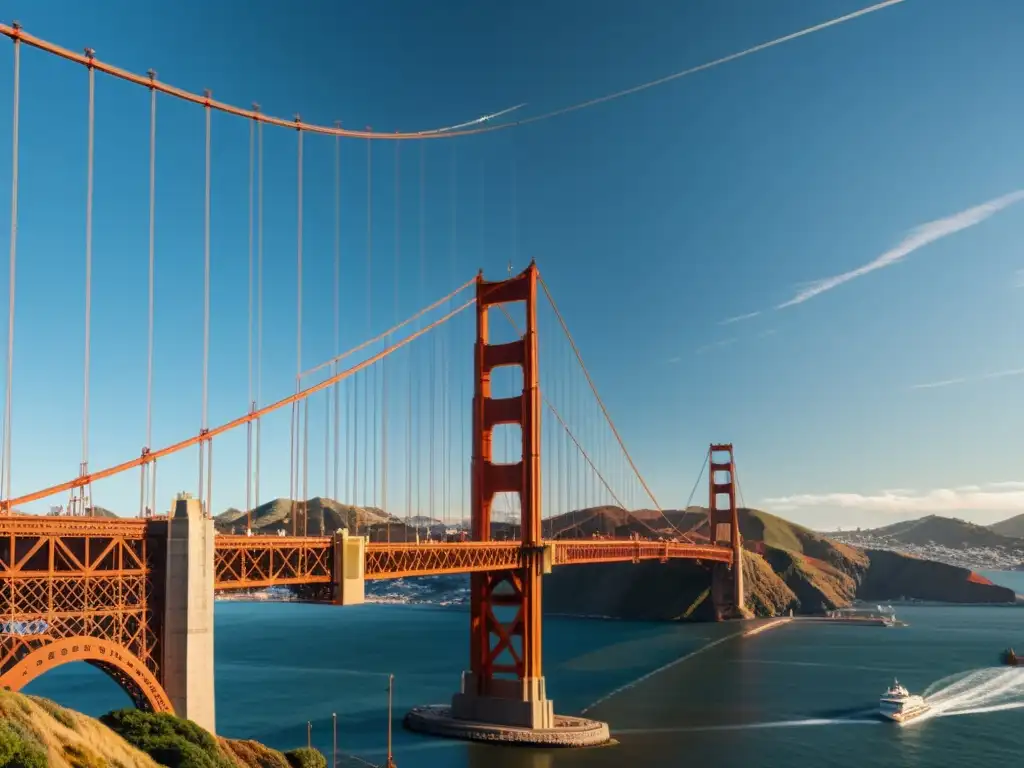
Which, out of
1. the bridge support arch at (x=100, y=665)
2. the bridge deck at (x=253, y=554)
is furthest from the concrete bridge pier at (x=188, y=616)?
the bridge deck at (x=253, y=554)

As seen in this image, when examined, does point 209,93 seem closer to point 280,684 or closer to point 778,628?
point 280,684

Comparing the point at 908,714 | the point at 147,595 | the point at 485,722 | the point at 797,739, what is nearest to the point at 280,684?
the point at 485,722

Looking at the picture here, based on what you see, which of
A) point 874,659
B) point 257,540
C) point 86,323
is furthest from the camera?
point 874,659

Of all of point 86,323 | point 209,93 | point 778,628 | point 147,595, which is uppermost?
point 209,93

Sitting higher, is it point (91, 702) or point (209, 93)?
point (209, 93)

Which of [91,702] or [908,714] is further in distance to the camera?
[91,702]

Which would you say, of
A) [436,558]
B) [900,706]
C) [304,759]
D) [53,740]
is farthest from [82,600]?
[900,706]

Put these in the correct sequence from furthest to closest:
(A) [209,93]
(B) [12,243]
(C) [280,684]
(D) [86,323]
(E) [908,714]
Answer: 1. (C) [280,684]
2. (E) [908,714]
3. (A) [209,93]
4. (D) [86,323]
5. (B) [12,243]
